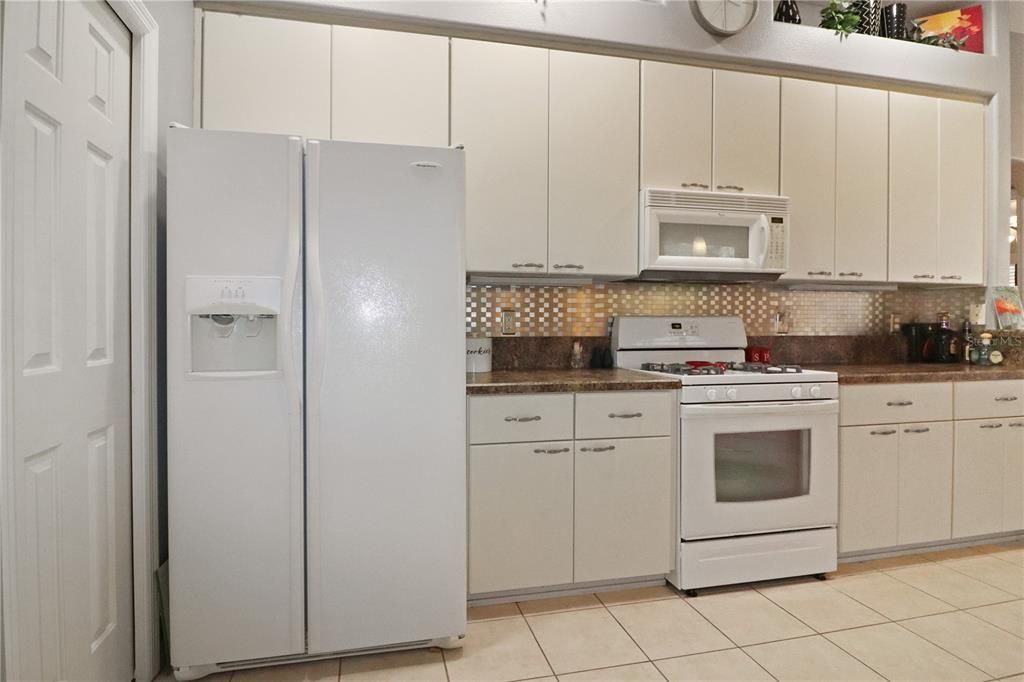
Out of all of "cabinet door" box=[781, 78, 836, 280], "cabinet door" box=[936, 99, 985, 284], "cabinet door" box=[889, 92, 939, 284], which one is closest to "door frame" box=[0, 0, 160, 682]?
"cabinet door" box=[781, 78, 836, 280]

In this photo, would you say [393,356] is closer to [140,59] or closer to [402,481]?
[402,481]

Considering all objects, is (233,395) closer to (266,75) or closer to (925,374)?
(266,75)

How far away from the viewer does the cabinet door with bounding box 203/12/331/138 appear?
2.37 m

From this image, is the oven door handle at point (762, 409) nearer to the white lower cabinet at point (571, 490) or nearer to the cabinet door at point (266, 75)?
the white lower cabinet at point (571, 490)

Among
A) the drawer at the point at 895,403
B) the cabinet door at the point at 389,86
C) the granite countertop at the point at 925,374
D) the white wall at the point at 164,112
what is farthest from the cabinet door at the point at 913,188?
the white wall at the point at 164,112

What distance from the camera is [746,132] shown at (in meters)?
2.95

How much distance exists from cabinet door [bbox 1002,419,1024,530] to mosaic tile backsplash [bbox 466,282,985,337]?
81cm

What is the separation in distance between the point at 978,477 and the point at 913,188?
4.94 ft

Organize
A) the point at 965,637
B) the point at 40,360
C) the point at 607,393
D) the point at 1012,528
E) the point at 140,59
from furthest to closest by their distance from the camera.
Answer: the point at 1012,528
the point at 607,393
the point at 965,637
the point at 140,59
the point at 40,360

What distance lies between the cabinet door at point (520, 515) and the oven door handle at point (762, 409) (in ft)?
1.82

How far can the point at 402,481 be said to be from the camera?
2.00 metres

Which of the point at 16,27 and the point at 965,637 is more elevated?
the point at 16,27

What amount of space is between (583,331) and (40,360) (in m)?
2.21

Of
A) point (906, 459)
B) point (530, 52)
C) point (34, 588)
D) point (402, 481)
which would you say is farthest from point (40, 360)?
point (906, 459)
